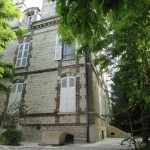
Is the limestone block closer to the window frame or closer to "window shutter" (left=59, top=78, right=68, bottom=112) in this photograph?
"window shutter" (left=59, top=78, right=68, bottom=112)

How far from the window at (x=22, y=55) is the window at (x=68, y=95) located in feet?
12.6

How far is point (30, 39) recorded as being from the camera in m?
15.1

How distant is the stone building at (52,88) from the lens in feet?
35.9

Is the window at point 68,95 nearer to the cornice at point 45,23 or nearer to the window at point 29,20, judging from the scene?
the cornice at point 45,23

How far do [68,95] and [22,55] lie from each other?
5289 mm

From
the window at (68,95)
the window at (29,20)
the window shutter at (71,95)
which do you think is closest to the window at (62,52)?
the window at (68,95)

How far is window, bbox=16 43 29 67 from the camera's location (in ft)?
47.4

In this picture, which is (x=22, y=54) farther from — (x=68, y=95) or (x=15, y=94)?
(x=68, y=95)

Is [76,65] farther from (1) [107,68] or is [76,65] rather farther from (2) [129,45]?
(2) [129,45]

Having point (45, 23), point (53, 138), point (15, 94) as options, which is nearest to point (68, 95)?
point (53, 138)

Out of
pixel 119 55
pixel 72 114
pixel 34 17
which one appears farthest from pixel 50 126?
pixel 34 17

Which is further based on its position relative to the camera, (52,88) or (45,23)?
(45,23)

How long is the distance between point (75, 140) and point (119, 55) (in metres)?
5.38

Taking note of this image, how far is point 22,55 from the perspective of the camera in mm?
14711
